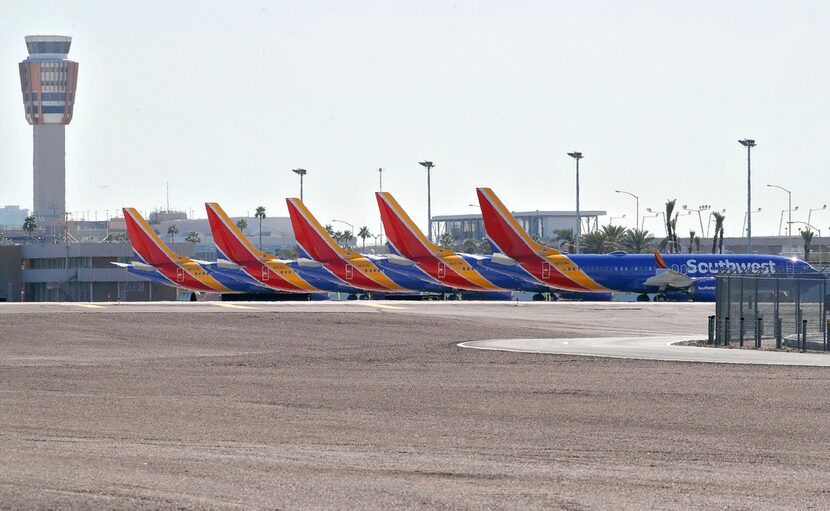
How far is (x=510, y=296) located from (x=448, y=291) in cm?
493

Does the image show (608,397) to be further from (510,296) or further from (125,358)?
(510,296)

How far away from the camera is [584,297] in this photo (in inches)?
3445

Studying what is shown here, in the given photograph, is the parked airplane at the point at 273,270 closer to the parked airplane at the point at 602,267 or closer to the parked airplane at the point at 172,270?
the parked airplane at the point at 172,270

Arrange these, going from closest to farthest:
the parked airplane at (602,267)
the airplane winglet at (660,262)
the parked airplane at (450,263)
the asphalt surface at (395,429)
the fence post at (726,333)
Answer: the asphalt surface at (395,429)
the fence post at (726,333)
the airplane winglet at (660,262)
the parked airplane at (602,267)
the parked airplane at (450,263)

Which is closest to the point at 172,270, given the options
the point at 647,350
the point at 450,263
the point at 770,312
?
the point at 450,263

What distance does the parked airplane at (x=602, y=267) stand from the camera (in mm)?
83188

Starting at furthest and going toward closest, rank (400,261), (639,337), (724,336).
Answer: (400,261), (639,337), (724,336)

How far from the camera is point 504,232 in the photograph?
8388 centimetres

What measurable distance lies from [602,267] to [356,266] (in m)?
16.7

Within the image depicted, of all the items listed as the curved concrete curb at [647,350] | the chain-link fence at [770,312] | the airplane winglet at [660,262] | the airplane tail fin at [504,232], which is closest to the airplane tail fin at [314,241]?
the airplane tail fin at [504,232]

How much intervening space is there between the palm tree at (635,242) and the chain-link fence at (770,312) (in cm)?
10516

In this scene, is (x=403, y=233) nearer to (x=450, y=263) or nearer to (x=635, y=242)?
(x=450, y=263)

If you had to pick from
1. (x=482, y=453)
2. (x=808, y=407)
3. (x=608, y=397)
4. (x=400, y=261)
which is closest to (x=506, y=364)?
(x=608, y=397)

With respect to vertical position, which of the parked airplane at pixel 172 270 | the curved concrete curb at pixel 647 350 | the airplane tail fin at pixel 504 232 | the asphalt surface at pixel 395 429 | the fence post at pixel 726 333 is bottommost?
the asphalt surface at pixel 395 429
